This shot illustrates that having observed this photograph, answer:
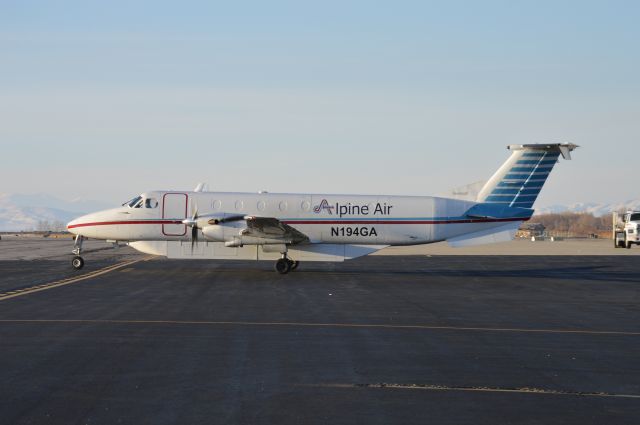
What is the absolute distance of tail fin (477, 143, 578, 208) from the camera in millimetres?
33531

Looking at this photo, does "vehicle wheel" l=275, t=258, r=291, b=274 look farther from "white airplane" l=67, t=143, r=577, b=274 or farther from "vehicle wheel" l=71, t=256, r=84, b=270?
"vehicle wheel" l=71, t=256, r=84, b=270

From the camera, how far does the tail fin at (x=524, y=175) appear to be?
3353 cm

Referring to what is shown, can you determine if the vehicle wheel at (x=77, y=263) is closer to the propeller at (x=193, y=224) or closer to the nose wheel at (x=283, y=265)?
the propeller at (x=193, y=224)

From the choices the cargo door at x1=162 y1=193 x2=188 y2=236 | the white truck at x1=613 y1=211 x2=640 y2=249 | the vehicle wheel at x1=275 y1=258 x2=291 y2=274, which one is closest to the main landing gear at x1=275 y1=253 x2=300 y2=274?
the vehicle wheel at x1=275 y1=258 x2=291 y2=274

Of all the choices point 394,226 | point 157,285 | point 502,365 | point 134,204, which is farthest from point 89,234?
point 502,365

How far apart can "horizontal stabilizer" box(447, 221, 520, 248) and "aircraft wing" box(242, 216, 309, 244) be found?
7.56 m

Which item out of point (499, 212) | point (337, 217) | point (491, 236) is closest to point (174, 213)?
point (337, 217)

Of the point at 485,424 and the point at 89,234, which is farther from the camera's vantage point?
the point at 89,234

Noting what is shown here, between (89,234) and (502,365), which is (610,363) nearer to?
(502,365)

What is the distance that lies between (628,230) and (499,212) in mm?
34969

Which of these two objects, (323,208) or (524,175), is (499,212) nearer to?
(524,175)

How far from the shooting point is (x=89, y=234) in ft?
112

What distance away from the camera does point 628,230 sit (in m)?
63.0

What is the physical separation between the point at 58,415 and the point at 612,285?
26.1 metres
